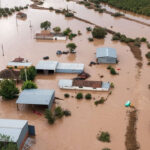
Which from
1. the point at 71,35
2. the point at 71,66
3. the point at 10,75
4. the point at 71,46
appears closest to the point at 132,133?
the point at 71,66

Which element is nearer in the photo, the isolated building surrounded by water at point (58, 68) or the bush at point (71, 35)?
the isolated building surrounded by water at point (58, 68)

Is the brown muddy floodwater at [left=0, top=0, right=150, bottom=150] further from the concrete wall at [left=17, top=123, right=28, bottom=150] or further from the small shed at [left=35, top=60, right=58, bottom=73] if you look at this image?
the concrete wall at [left=17, top=123, right=28, bottom=150]

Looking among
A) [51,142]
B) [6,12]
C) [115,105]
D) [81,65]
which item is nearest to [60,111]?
[51,142]

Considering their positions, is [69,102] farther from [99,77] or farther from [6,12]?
[6,12]

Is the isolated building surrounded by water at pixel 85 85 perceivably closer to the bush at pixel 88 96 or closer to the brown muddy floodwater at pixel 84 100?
the brown muddy floodwater at pixel 84 100

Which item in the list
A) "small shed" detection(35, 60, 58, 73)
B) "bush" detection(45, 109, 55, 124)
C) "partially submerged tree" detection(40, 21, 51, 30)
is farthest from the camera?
"partially submerged tree" detection(40, 21, 51, 30)

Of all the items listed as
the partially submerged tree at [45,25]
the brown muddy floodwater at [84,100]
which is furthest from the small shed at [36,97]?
the partially submerged tree at [45,25]

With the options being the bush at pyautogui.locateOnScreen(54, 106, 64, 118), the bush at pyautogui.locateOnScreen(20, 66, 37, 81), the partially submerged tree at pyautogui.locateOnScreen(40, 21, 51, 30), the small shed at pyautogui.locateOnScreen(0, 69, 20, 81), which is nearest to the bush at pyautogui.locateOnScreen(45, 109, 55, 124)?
the bush at pyautogui.locateOnScreen(54, 106, 64, 118)
